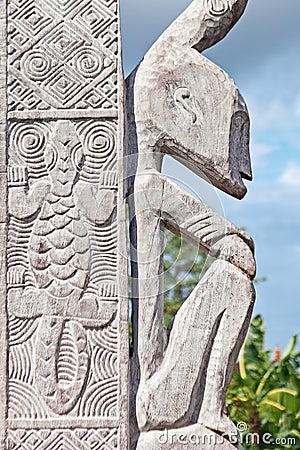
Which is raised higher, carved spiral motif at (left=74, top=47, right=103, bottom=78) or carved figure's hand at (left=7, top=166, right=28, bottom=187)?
carved spiral motif at (left=74, top=47, right=103, bottom=78)

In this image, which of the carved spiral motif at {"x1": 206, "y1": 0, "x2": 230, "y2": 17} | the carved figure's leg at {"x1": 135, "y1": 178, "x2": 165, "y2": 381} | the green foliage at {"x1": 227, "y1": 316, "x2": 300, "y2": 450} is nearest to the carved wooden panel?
the carved figure's leg at {"x1": 135, "y1": 178, "x2": 165, "y2": 381}

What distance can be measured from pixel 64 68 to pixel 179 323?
1408mm

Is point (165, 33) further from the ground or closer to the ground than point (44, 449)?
further from the ground

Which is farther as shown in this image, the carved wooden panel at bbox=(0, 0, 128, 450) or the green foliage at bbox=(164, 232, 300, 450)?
the green foliage at bbox=(164, 232, 300, 450)

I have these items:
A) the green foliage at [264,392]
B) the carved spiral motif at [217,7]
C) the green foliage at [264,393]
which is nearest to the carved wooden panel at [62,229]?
the carved spiral motif at [217,7]

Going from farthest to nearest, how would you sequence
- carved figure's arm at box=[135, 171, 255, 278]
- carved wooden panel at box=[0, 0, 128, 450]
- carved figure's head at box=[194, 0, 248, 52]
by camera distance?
1. carved figure's head at box=[194, 0, 248, 52]
2. carved figure's arm at box=[135, 171, 255, 278]
3. carved wooden panel at box=[0, 0, 128, 450]

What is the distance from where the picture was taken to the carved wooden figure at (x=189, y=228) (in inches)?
171

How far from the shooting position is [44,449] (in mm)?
4203

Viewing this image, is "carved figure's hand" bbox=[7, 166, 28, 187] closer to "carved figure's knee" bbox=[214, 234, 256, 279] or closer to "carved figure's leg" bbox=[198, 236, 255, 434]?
"carved figure's knee" bbox=[214, 234, 256, 279]

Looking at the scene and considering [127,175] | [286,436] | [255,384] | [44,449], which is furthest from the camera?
[255,384]

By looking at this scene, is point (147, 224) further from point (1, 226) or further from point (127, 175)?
point (1, 226)

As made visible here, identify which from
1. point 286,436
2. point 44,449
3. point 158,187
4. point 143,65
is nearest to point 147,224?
point 158,187

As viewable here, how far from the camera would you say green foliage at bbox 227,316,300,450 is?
8367 millimetres

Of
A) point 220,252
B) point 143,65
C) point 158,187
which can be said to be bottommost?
point 220,252
